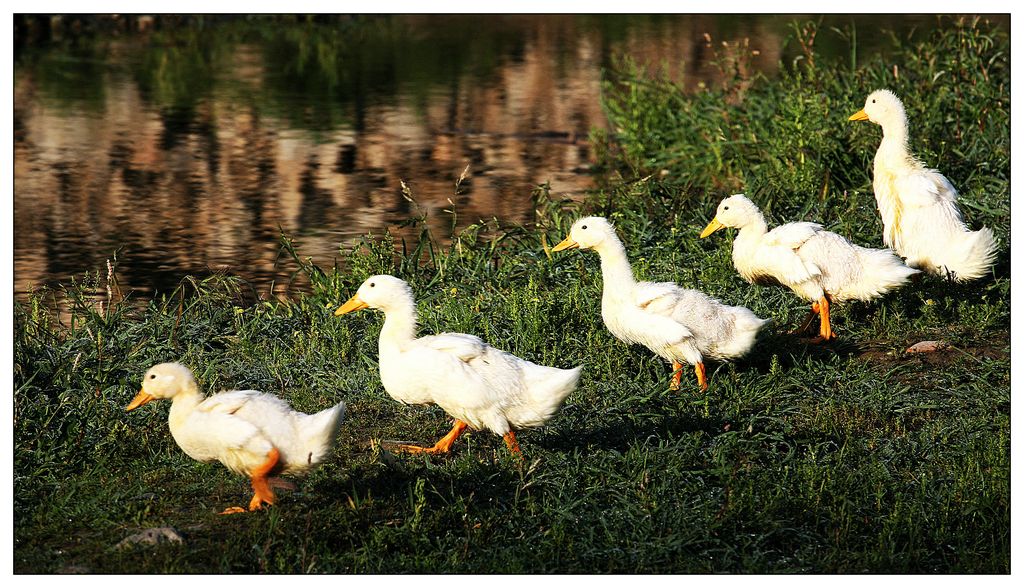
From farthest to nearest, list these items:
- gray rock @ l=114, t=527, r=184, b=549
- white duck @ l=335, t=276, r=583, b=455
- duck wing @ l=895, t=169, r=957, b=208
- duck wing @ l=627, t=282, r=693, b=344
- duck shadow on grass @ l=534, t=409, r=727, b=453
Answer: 1. duck wing @ l=895, t=169, r=957, b=208
2. duck wing @ l=627, t=282, r=693, b=344
3. duck shadow on grass @ l=534, t=409, r=727, b=453
4. white duck @ l=335, t=276, r=583, b=455
5. gray rock @ l=114, t=527, r=184, b=549

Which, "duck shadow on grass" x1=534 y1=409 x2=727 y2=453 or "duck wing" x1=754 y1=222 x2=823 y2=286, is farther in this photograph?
"duck wing" x1=754 y1=222 x2=823 y2=286

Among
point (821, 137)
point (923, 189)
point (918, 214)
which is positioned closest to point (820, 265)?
point (918, 214)

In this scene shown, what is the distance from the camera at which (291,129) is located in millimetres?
14156

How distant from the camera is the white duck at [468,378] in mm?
5457

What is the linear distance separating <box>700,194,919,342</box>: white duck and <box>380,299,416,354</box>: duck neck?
2.29 m

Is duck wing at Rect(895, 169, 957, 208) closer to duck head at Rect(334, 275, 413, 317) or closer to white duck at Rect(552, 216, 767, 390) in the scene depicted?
white duck at Rect(552, 216, 767, 390)

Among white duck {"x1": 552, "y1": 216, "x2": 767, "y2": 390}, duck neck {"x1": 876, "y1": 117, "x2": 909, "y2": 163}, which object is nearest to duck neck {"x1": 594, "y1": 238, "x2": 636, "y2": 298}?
white duck {"x1": 552, "y1": 216, "x2": 767, "y2": 390}

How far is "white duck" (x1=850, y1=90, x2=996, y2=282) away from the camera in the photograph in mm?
7239

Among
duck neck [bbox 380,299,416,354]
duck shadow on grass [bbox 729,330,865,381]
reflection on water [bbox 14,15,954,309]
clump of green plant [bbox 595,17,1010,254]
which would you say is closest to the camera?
duck neck [bbox 380,299,416,354]

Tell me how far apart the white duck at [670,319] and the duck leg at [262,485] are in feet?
6.67

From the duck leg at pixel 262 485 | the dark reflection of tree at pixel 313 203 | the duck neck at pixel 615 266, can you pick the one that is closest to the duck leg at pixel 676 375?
the duck neck at pixel 615 266

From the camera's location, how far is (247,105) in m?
15.3

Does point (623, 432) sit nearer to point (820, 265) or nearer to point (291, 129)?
point (820, 265)

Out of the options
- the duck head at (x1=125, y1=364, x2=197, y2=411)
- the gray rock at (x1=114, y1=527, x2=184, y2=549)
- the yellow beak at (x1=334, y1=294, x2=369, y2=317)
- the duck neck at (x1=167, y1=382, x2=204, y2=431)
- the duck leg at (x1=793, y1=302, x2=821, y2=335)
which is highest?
the yellow beak at (x1=334, y1=294, x2=369, y2=317)
